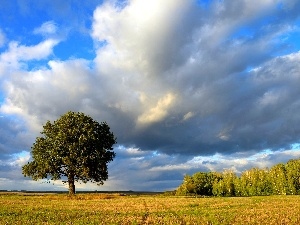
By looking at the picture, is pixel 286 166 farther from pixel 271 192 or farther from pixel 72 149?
pixel 72 149

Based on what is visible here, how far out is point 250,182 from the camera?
126 m

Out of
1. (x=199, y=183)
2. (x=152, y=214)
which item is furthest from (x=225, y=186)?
(x=152, y=214)

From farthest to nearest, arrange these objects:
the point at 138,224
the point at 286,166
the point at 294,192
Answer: the point at 286,166 → the point at 294,192 → the point at 138,224

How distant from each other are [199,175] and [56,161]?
69.3 metres

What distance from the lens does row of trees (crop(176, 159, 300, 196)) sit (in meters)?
120

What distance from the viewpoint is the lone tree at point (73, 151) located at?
83.2 metres

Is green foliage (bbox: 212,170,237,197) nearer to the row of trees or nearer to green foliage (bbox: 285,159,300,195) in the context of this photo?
the row of trees

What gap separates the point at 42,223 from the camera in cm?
2894

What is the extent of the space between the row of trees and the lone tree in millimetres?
45698

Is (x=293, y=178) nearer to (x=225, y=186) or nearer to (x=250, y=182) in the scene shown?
(x=250, y=182)

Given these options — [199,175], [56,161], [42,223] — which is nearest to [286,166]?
[199,175]

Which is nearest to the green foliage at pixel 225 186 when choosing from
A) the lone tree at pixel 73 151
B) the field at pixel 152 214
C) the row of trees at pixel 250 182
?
the row of trees at pixel 250 182

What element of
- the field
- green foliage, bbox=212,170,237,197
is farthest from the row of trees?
the field

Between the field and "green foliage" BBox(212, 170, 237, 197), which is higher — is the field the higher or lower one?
the lower one
